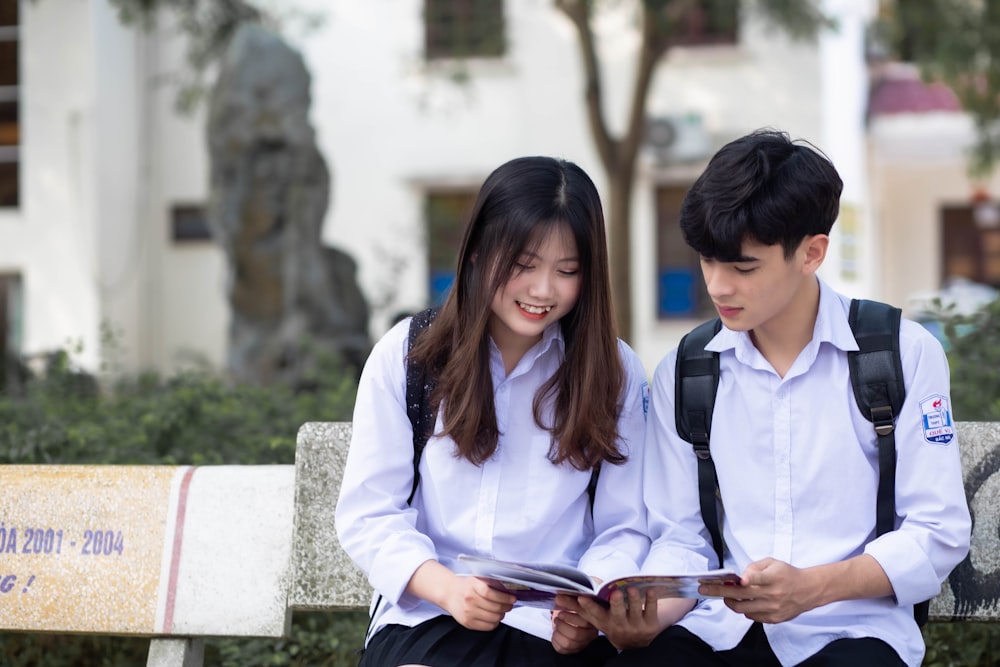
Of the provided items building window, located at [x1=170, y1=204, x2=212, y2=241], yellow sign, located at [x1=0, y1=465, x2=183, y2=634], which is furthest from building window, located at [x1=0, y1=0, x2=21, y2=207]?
yellow sign, located at [x1=0, y1=465, x2=183, y2=634]

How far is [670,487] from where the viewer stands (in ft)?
9.23

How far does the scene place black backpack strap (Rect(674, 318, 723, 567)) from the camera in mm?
2764

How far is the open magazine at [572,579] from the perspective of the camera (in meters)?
2.29

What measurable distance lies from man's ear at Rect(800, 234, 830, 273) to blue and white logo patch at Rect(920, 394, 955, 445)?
1.12 feet

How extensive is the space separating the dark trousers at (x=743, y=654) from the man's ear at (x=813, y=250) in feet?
2.42

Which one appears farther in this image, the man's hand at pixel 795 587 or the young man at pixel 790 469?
the young man at pixel 790 469

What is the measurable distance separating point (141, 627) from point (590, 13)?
905cm

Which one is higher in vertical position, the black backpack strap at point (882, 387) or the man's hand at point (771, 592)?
the black backpack strap at point (882, 387)

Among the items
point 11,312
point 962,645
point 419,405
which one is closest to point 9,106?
point 11,312

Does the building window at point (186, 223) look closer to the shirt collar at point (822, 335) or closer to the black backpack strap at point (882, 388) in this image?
the shirt collar at point (822, 335)

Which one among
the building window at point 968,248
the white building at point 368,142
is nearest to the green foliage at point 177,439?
the white building at point 368,142

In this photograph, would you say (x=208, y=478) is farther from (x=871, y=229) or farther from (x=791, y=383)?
(x=871, y=229)

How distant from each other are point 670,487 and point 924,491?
20.4 inches

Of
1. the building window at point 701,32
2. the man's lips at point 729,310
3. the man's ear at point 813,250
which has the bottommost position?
the man's lips at point 729,310
